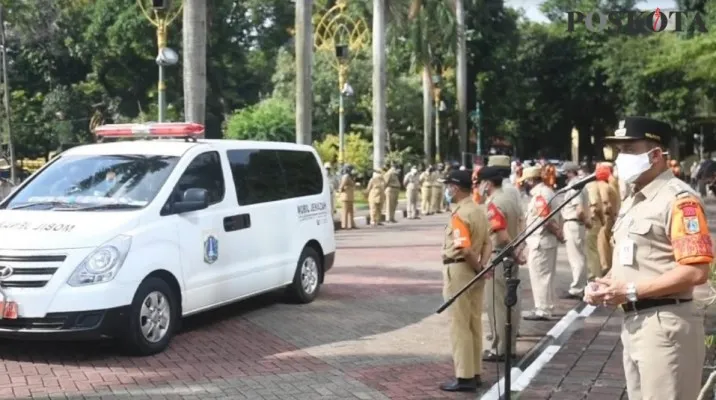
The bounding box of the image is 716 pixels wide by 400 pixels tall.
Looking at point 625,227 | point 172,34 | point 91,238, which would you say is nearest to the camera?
point 625,227

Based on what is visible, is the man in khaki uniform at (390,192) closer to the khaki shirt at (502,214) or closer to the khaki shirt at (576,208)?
the khaki shirt at (576,208)

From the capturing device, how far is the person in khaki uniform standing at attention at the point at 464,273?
6.88 metres

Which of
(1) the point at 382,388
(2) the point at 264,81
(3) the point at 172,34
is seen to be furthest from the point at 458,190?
(2) the point at 264,81

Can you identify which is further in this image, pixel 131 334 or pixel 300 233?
pixel 300 233

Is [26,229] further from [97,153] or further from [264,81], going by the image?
[264,81]

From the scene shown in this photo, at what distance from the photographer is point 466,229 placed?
6883 millimetres

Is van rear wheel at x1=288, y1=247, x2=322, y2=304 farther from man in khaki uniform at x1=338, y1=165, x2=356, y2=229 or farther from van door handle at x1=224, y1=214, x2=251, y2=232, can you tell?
man in khaki uniform at x1=338, y1=165, x2=356, y2=229

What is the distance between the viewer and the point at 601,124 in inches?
2388

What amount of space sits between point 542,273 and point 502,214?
A: 1.99 meters

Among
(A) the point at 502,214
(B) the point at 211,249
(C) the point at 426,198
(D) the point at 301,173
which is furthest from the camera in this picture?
(C) the point at 426,198

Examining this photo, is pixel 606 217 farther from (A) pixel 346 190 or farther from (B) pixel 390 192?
(B) pixel 390 192

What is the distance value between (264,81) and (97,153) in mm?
52237

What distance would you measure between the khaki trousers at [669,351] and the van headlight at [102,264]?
4.76 meters

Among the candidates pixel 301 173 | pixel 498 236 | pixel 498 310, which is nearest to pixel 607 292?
pixel 498 310
